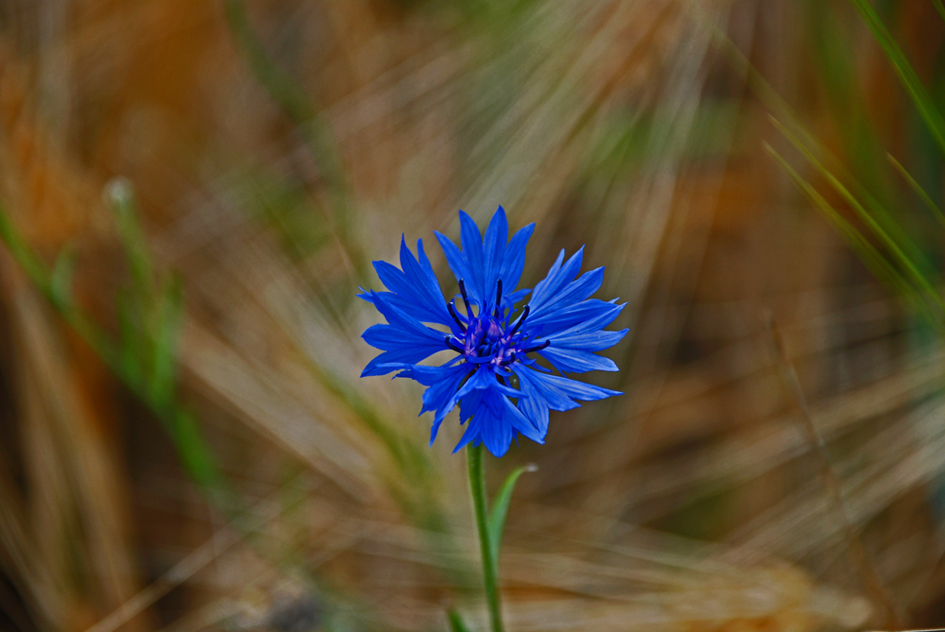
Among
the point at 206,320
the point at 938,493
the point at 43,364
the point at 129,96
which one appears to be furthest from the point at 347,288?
the point at 938,493

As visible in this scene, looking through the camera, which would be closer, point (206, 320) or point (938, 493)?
point (938, 493)

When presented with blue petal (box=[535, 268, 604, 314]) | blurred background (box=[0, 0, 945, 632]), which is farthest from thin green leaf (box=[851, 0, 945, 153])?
blue petal (box=[535, 268, 604, 314])

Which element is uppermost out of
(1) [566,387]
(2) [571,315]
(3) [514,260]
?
(3) [514,260]

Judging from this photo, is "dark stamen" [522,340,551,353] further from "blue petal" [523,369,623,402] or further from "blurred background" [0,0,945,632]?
"blurred background" [0,0,945,632]

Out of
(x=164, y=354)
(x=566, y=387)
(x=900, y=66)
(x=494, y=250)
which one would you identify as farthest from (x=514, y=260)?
(x=164, y=354)

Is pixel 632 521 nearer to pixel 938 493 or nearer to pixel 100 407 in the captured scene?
pixel 938 493

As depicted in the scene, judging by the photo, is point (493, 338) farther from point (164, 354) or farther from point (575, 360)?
point (164, 354)
